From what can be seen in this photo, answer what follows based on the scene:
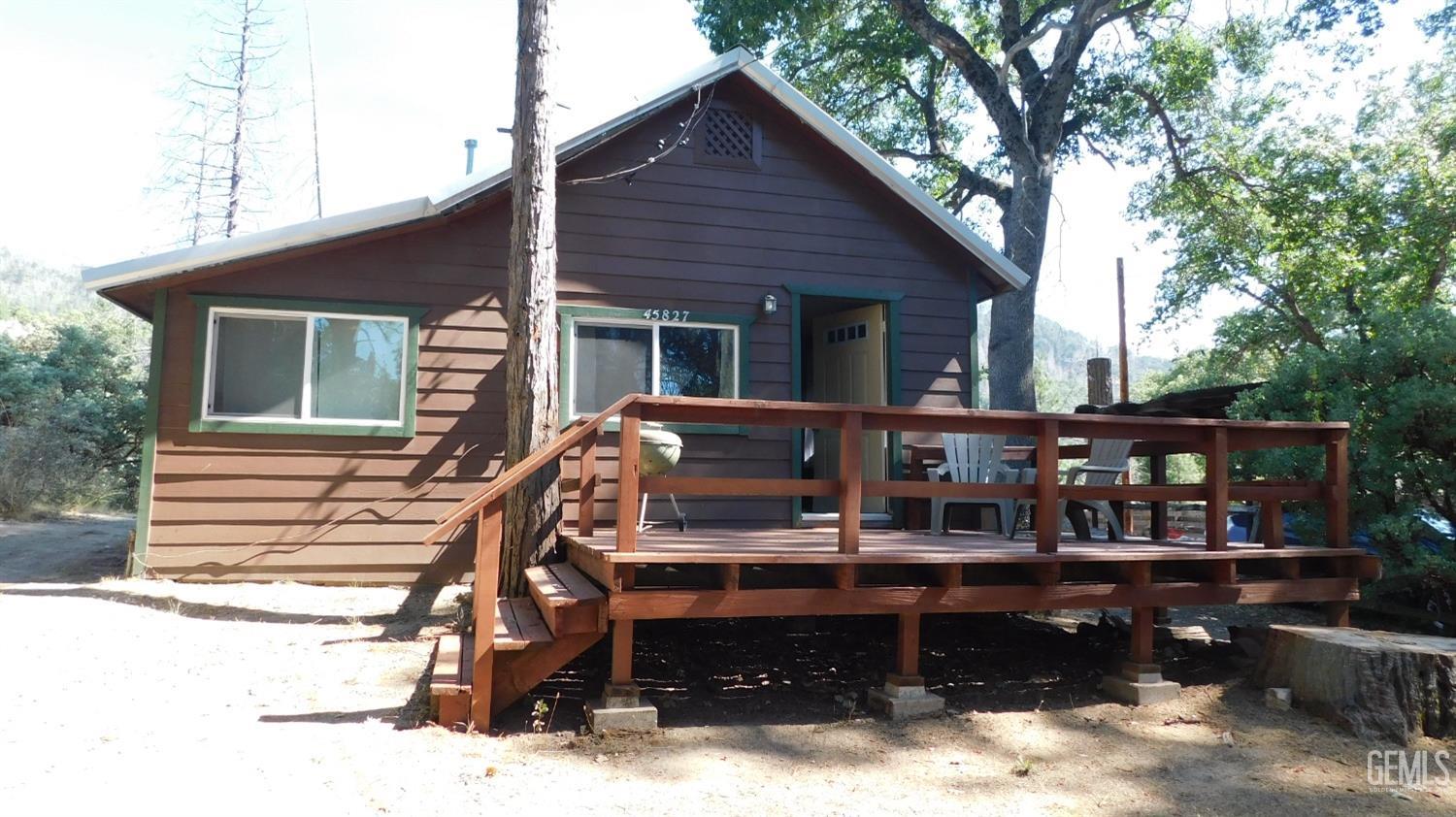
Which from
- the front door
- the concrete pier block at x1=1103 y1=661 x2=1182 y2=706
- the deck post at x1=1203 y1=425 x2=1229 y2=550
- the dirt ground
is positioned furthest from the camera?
the front door

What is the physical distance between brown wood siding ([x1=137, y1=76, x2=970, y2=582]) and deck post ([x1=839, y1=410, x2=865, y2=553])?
3.29 m

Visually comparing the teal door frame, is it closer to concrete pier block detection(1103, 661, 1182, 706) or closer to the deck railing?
the deck railing

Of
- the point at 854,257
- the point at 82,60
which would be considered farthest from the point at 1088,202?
the point at 82,60

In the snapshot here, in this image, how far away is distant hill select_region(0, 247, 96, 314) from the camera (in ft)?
224

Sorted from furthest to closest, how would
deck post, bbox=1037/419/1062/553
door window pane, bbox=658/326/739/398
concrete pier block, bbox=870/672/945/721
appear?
door window pane, bbox=658/326/739/398
deck post, bbox=1037/419/1062/553
concrete pier block, bbox=870/672/945/721

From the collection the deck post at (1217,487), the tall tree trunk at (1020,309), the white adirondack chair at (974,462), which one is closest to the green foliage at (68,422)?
the white adirondack chair at (974,462)

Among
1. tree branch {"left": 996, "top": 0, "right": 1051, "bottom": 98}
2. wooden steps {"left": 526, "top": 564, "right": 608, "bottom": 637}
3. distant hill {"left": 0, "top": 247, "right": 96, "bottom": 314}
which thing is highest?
distant hill {"left": 0, "top": 247, "right": 96, "bottom": 314}

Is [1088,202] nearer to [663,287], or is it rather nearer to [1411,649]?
[663,287]

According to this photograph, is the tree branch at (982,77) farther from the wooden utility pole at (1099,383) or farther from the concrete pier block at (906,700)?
the concrete pier block at (906,700)

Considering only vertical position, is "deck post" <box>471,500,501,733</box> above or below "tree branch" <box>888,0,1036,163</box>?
below

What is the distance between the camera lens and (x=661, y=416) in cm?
401

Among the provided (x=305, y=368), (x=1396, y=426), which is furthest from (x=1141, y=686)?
(x=305, y=368)

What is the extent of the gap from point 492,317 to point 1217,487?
536 cm

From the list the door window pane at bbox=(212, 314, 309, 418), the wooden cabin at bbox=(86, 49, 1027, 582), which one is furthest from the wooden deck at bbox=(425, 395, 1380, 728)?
the door window pane at bbox=(212, 314, 309, 418)
